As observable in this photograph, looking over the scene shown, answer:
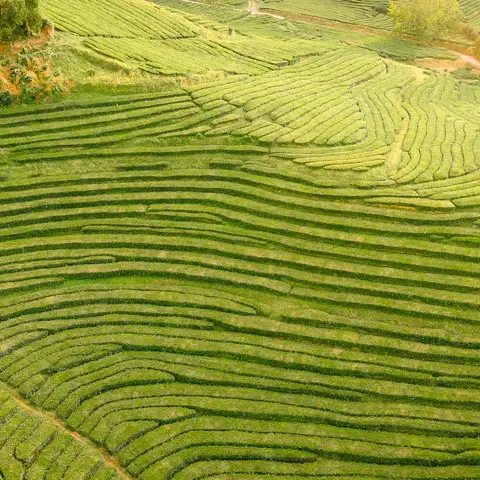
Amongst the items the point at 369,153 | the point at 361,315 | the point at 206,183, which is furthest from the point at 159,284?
the point at 369,153

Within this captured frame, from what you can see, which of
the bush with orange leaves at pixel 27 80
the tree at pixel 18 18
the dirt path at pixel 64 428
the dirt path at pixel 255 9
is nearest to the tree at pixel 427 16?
the dirt path at pixel 255 9

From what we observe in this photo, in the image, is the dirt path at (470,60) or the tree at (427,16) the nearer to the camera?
the dirt path at (470,60)

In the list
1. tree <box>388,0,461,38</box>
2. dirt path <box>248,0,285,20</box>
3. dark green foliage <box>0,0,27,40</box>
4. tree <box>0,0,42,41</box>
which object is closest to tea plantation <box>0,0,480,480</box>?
tree <box>0,0,42,41</box>

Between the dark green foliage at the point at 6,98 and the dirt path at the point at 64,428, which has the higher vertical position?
the dark green foliage at the point at 6,98

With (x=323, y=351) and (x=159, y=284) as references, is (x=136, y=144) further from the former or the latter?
(x=323, y=351)

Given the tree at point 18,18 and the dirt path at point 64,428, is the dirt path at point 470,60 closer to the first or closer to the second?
the tree at point 18,18
